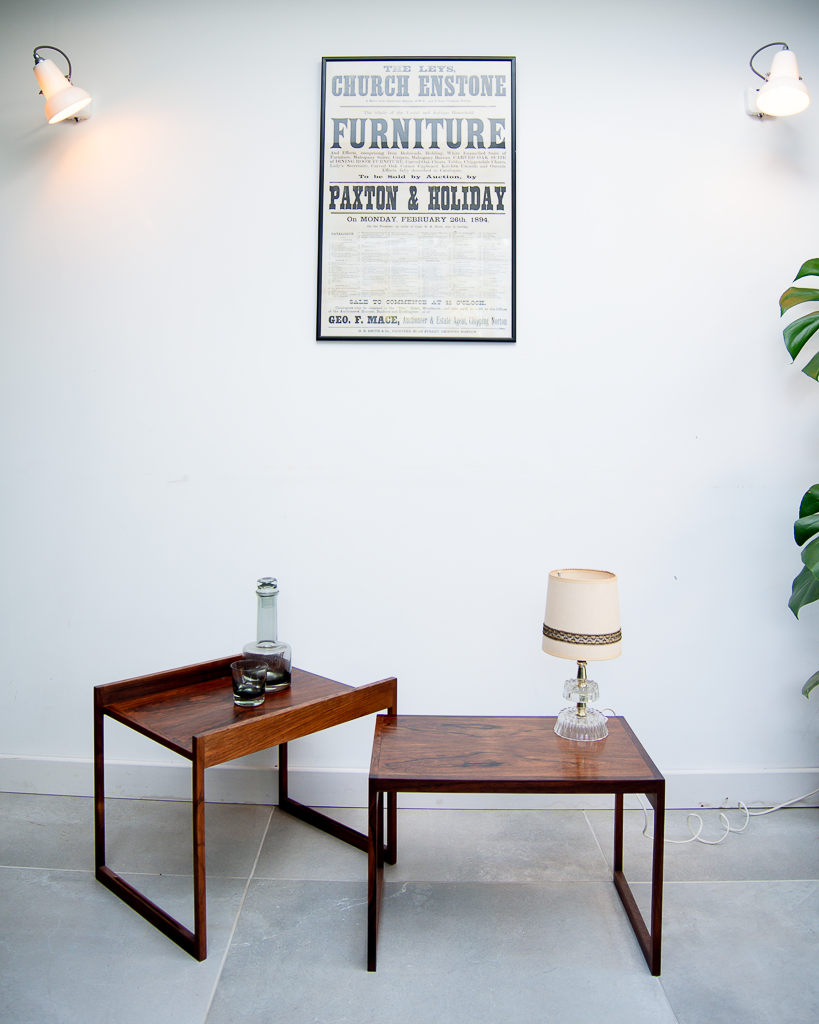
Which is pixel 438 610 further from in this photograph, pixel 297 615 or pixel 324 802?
pixel 324 802

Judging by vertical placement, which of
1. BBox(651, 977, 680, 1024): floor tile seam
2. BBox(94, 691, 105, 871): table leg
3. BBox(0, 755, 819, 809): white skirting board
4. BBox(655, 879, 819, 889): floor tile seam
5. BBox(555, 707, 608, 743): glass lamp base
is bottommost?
BBox(651, 977, 680, 1024): floor tile seam

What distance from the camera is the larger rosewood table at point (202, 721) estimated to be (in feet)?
5.27

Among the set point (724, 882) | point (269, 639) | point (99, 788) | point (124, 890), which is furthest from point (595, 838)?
point (99, 788)

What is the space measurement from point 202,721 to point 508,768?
31.9 inches

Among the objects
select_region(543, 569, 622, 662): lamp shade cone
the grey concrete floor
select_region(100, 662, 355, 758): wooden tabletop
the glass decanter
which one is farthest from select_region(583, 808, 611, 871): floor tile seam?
the glass decanter

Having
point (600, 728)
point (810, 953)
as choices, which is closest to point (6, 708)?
point (600, 728)

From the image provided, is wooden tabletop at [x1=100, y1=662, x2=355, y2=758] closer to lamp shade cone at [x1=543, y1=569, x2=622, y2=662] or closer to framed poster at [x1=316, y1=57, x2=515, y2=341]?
lamp shade cone at [x1=543, y1=569, x2=622, y2=662]

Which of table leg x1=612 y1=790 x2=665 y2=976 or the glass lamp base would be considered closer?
table leg x1=612 y1=790 x2=665 y2=976

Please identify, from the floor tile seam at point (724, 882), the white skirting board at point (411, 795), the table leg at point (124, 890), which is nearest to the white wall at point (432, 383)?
the white skirting board at point (411, 795)

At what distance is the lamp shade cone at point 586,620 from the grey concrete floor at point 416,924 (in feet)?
2.42

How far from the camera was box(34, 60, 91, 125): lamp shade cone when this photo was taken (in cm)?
217

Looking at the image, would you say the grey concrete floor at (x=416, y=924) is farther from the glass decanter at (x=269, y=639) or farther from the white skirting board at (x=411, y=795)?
the glass decanter at (x=269, y=639)

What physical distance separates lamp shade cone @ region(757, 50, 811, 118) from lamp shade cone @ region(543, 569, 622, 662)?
5.49 feet

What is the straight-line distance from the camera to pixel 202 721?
1764 millimetres
